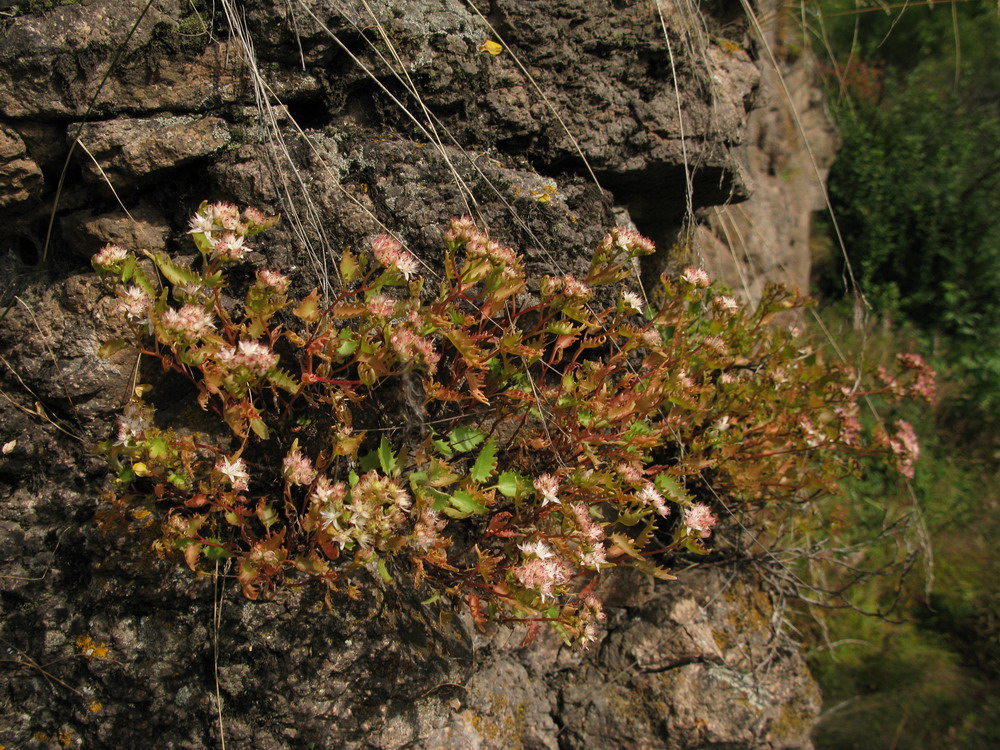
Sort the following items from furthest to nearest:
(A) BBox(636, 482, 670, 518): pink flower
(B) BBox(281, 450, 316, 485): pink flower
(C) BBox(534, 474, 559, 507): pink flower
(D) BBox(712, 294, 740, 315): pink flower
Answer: (D) BBox(712, 294, 740, 315): pink flower, (A) BBox(636, 482, 670, 518): pink flower, (C) BBox(534, 474, 559, 507): pink flower, (B) BBox(281, 450, 316, 485): pink flower

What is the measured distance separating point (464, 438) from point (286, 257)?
73 centimetres

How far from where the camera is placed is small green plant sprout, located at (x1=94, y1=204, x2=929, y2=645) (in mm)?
1566

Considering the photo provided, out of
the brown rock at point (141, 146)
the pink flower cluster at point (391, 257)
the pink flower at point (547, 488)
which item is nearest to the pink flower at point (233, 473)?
the pink flower cluster at point (391, 257)

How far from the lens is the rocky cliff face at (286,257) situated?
1.75 meters

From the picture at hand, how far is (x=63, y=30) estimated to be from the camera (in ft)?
5.85

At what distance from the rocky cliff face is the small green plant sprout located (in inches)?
6.1

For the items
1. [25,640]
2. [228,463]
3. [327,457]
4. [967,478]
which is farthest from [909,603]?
[25,640]

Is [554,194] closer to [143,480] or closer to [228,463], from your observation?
[228,463]

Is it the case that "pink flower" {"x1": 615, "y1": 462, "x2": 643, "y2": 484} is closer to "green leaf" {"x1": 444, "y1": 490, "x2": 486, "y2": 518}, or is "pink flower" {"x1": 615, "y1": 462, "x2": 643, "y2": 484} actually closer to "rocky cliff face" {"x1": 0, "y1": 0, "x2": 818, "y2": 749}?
"green leaf" {"x1": 444, "y1": 490, "x2": 486, "y2": 518}

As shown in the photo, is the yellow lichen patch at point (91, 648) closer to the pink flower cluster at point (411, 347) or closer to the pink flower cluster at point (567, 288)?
the pink flower cluster at point (411, 347)

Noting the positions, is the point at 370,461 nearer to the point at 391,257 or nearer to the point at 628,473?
the point at 391,257

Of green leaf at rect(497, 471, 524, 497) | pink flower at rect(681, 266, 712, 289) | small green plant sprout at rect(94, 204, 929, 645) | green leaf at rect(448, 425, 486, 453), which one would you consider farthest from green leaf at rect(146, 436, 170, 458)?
pink flower at rect(681, 266, 712, 289)

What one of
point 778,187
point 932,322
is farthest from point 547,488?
point 932,322

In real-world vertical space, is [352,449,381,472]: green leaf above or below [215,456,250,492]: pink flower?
below
